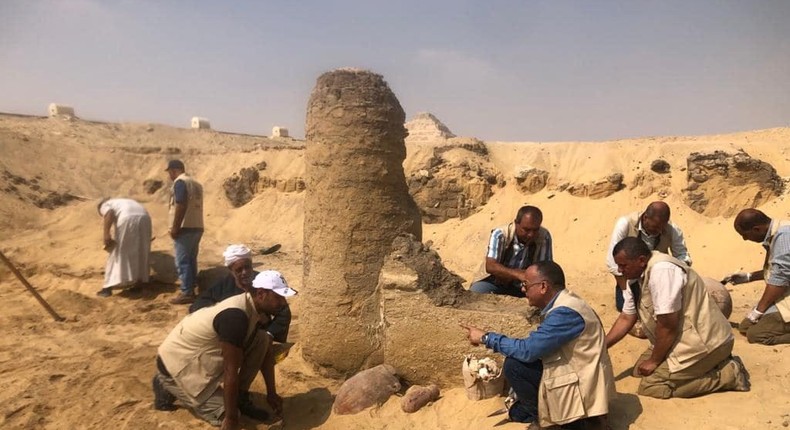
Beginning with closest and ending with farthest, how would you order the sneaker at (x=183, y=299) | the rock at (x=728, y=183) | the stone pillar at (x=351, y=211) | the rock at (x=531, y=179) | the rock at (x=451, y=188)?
1. the stone pillar at (x=351, y=211)
2. the sneaker at (x=183, y=299)
3. the rock at (x=728, y=183)
4. the rock at (x=531, y=179)
5. the rock at (x=451, y=188)

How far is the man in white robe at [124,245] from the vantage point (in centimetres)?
734

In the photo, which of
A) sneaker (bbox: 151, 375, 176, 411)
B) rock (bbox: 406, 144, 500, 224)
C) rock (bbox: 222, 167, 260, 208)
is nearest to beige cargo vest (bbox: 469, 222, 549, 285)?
sneaker (bbox: 151, 375, 176, 411)

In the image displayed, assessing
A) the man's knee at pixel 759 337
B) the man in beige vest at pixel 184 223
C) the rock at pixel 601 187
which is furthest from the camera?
the rock at pixel 601 187

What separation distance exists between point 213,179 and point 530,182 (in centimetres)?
1038

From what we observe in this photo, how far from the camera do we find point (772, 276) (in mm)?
4336

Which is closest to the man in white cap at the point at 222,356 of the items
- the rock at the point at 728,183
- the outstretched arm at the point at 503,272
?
the outstretched arm at the point at 503,272

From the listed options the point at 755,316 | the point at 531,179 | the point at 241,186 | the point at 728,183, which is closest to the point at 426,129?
the point at 241,186

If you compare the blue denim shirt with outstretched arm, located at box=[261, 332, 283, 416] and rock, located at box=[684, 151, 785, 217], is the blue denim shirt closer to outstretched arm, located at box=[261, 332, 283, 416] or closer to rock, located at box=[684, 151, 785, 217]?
outstretched arm, located at box=[261, 332, 283, 416]

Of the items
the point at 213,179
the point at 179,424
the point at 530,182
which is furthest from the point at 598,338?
the point at 213,179

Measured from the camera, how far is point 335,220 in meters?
4.57

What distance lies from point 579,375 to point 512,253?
1938 millimetres

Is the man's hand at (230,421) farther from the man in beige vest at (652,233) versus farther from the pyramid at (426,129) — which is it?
the pyramid at (426,129)

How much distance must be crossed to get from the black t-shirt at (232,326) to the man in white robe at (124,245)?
4.69 m

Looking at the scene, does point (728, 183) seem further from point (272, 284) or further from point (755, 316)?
point (272, 284)
